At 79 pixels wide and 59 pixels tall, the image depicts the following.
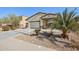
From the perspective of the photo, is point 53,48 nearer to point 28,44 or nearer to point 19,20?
point 28,44

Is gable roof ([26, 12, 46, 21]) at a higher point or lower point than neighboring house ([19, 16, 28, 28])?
higher

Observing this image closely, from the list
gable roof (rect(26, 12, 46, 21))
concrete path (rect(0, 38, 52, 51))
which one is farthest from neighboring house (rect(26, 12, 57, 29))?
concrete path (rect(0, 38, 52, 51))

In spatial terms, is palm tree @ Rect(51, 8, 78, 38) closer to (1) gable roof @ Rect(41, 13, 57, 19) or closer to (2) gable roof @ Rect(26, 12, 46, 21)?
(1) gable roof @ Rect(41, 13, 57, 19)

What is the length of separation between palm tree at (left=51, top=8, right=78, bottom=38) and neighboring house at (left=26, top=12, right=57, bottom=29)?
67mm

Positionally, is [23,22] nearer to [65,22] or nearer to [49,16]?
[49,16]

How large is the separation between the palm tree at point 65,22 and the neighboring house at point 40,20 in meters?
0.07

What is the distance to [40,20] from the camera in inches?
82.5

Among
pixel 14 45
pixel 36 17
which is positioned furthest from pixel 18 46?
pixel 36 17

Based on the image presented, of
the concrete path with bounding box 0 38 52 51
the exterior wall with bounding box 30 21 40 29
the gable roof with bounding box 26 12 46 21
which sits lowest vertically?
the concrete path with bounding box 0 38 52 51

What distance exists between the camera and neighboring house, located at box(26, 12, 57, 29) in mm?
2064

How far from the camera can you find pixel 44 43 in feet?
6.81

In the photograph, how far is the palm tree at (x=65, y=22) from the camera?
205 centimetres
